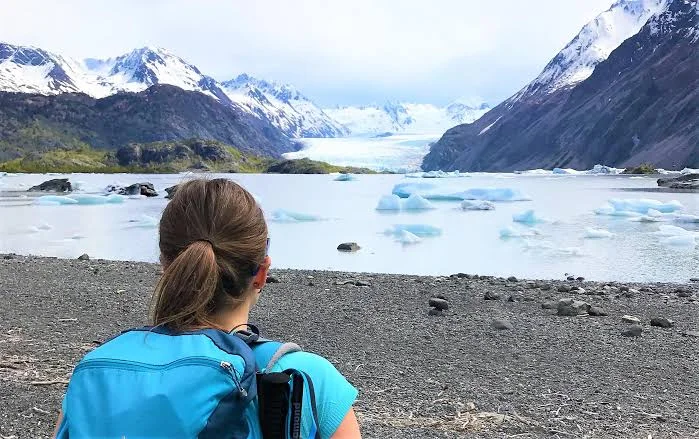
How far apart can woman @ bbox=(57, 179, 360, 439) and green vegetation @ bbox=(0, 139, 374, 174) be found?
13052 centimetres

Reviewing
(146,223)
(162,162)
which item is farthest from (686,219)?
(162,162)

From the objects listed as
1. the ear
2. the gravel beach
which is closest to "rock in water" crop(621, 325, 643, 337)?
the gravel beach

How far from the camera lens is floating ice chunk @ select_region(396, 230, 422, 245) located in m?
22.7

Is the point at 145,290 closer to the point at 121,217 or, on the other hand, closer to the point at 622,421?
the point at 622,421

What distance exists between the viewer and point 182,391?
160cm

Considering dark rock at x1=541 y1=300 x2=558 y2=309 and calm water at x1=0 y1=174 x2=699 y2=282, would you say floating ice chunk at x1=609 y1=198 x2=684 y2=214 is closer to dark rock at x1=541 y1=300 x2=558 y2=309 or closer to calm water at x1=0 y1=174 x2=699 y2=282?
calm water at x1=0 y1=174 x2=699 y2=282

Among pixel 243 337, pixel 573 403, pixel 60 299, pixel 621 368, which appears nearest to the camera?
pixel 243 337

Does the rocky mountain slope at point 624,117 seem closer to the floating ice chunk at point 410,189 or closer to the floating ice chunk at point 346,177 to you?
the floating ice chunk at point 346,177

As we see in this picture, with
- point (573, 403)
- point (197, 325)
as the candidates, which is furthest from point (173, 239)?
point (573, 403)

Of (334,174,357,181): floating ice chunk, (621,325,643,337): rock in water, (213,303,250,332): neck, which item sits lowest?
(334,174,357,181): floating ice chunk

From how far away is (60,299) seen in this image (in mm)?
10992

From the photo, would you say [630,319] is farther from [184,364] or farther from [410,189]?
[410,189]

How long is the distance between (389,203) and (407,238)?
14.0 metres

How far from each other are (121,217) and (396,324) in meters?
25.5
